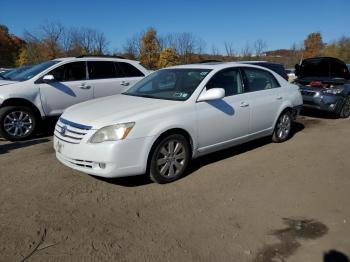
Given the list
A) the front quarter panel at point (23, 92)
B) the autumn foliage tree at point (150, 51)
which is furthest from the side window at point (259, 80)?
the autumn foliage tree at point (150, 51)

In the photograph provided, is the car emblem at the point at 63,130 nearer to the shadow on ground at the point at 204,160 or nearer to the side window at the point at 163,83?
the shadow on ground at the point at 204,160

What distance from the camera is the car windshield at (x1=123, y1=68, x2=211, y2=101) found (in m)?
5.33

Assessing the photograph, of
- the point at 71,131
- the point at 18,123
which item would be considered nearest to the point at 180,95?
the point at 71,131

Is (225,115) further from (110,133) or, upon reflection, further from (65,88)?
(65,88)

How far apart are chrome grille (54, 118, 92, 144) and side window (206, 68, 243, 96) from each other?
196 cm

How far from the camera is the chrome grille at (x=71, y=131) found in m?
4.48

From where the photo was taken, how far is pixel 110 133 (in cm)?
438

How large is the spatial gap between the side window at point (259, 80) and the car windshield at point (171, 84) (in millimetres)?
908

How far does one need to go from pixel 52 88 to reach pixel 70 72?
1.99 feet

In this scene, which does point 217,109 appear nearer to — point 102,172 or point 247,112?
point 247,112

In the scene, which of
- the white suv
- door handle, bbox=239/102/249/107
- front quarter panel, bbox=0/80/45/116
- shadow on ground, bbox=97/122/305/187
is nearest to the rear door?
door handle, bbox=239/102/249/107

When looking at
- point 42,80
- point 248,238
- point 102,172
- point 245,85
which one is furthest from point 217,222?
point 42,80

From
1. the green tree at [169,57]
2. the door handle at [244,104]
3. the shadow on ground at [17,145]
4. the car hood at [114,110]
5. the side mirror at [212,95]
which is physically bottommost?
the shadow on ground at [17,145]

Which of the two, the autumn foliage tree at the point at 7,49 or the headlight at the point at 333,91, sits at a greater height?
the autumn foliage tree at the point at 7,49
